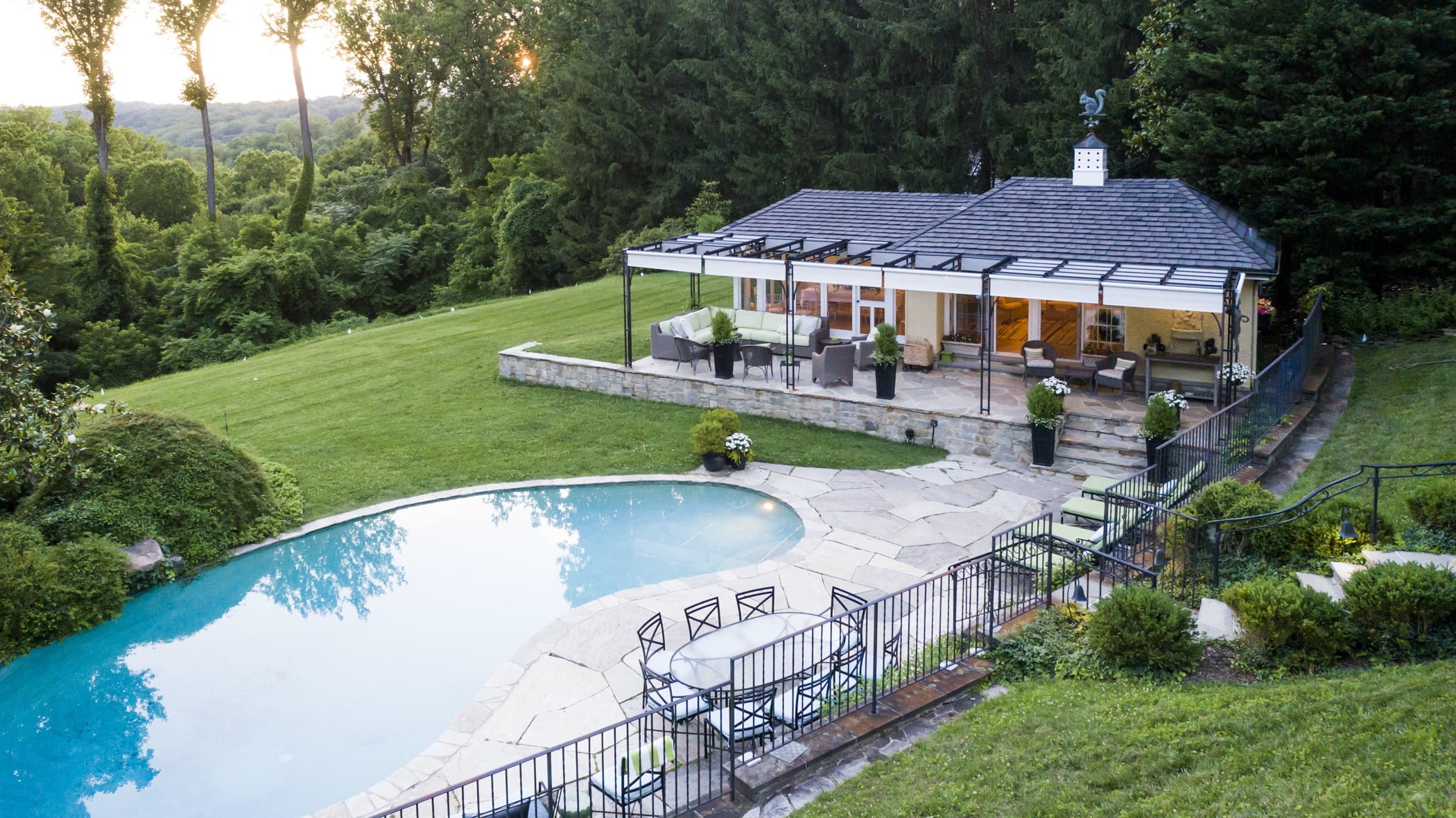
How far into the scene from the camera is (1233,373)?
1546 centimetres

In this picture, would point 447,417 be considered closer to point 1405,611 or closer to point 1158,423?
point 1158,423

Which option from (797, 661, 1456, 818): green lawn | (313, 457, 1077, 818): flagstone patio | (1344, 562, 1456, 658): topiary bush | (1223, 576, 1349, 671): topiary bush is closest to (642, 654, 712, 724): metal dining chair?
(313, 457, 1077, 818): flagstone patio

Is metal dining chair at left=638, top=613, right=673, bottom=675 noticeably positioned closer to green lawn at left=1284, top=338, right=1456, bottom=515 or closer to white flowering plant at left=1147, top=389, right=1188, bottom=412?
green lawn at left=1284, top=338, right=1456, bottom=515

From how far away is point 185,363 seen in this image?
31.5 meters

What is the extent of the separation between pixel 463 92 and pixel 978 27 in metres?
24.4

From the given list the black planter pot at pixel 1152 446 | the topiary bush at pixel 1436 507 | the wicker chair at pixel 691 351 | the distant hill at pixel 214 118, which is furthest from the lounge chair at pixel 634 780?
the distant hill at pixel 214 118

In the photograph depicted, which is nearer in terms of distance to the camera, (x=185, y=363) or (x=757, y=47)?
(x=185, y=363)

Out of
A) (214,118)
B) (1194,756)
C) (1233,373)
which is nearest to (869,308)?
(1233,373)

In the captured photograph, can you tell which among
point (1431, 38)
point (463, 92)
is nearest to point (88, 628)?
point (1431, 38)

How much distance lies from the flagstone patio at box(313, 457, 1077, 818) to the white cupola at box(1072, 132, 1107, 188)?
6.86m

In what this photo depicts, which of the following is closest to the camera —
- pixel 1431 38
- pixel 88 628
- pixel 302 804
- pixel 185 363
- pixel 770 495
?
pixel 302 804

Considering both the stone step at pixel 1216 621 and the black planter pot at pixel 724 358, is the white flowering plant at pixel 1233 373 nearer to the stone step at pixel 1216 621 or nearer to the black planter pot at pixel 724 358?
the stone step at pixel 1216 621

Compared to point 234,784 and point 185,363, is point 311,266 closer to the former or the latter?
point 185,363

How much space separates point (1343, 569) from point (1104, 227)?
1057 centimetres
